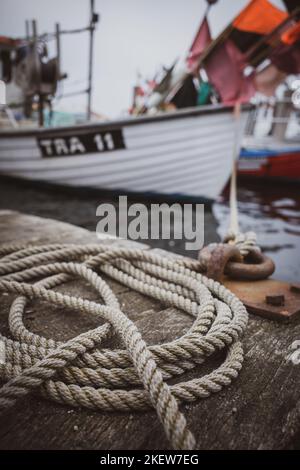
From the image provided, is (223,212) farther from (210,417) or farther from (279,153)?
(210,417)

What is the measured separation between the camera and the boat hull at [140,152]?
5.84 m

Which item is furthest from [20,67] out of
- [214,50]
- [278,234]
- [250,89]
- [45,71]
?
[278,234]

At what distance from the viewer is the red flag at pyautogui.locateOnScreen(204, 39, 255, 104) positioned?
558 centimetres

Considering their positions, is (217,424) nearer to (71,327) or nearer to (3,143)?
(71,327)

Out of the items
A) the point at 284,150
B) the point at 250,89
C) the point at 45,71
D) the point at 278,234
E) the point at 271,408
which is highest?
the point at 45,71

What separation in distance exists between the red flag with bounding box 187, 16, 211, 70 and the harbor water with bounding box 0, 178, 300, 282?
2811 millimetres

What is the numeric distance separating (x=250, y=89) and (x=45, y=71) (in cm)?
443

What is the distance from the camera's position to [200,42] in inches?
230

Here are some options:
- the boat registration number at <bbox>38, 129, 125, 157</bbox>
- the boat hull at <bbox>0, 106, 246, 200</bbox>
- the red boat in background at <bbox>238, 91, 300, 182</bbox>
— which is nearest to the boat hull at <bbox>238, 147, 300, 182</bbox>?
the red boat in background at <bbox>238, 91, 300, 182</bbox>

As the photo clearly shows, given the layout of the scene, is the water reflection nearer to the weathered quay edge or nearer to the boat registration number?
the boat registration number
